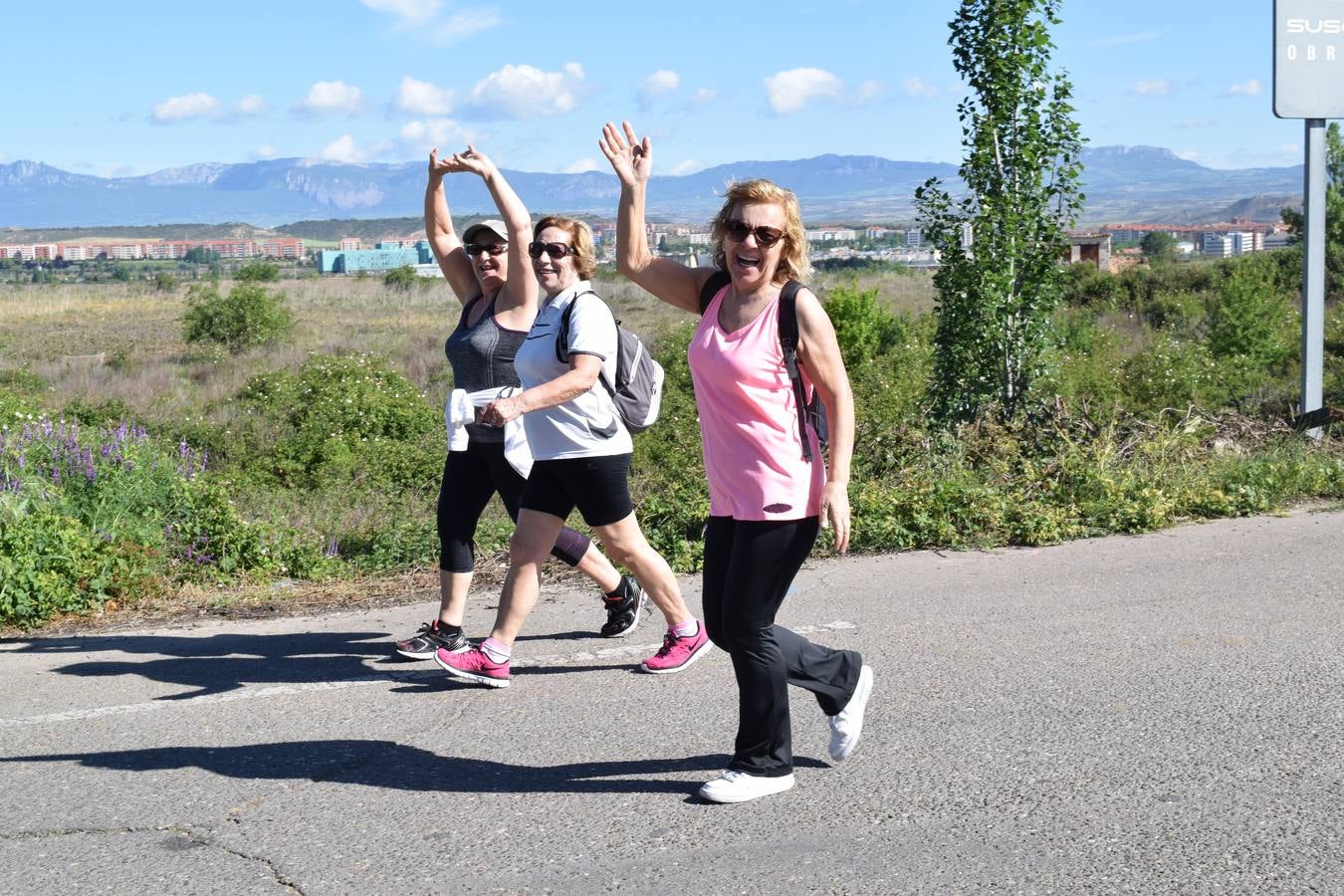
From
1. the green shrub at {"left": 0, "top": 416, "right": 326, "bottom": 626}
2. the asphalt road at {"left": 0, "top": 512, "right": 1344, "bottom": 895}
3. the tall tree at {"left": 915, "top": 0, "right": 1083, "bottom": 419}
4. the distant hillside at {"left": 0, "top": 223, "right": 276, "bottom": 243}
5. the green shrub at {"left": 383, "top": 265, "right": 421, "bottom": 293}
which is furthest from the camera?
the distant hillside at {"left": 0, "top": 223, "right": 276, "bottom": 243}

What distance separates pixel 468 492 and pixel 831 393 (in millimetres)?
2219

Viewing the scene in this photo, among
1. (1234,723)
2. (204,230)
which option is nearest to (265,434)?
(1234,723)

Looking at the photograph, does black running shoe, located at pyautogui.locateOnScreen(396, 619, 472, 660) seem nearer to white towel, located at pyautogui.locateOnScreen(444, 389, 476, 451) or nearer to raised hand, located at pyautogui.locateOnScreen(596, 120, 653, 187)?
white towel, located at pyautogui.locateOnScreen(444, 389, 476, 451)

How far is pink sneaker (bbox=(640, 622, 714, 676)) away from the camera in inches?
225

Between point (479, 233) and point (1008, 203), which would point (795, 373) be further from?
point (1008, 203)

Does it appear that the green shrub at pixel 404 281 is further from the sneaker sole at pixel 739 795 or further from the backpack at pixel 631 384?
the sneaker sole at pixel 739 795

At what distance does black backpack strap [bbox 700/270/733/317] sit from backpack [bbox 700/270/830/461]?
0.02 meters

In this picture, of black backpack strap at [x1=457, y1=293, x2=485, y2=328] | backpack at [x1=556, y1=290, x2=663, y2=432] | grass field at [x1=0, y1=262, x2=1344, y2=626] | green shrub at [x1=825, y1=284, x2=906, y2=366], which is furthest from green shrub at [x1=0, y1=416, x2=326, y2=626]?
green shrub at [x1=825, y1=284, x2=906, y2=366]

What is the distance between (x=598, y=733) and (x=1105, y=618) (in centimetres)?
263

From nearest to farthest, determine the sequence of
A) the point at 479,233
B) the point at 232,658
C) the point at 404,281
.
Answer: the point at 479,233
the point at 232,658
the point at 404,281

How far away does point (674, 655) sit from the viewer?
5715mm

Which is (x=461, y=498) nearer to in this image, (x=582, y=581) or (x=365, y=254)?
(x=582, y=581)

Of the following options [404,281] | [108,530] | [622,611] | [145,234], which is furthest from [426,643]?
[145,234]

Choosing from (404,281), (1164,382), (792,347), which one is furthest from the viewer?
(404,281)
